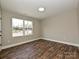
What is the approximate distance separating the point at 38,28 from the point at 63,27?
2.32 meters

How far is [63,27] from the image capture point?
443 cm

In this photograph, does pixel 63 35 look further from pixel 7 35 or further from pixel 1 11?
pixel 1 11

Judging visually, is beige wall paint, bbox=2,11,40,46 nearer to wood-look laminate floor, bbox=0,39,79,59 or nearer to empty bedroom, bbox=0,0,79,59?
empty bedroom, bbox=0,0,79,59

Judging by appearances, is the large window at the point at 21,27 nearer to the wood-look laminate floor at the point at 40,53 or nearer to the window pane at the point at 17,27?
the window pane at the point at 17,27

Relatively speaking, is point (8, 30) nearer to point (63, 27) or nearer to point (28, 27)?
point (28, 27)

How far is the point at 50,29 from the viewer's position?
17.4 ft

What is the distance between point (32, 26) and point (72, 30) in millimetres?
3040

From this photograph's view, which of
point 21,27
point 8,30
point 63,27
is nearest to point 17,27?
point 21,27

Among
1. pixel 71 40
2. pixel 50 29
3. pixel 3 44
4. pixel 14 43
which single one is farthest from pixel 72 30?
pixel 3 44

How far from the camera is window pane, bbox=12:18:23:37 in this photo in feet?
12.6

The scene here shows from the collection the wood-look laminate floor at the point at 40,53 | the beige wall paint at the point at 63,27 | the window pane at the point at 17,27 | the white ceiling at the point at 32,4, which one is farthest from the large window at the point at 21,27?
the beige wall paint at the point at 63,27

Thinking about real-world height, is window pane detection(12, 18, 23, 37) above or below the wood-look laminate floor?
above

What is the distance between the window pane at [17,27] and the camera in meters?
3.85

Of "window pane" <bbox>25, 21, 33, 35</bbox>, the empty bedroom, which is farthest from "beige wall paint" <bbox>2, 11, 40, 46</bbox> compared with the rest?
"window pane" <bbox>25, 21, 33, 35</bbox>
